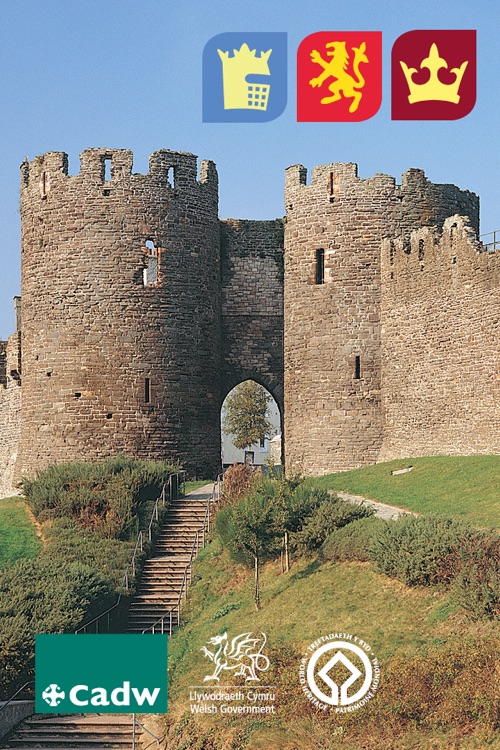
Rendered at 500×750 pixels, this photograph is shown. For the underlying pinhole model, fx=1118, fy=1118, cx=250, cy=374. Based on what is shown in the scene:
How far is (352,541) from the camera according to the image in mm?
23062

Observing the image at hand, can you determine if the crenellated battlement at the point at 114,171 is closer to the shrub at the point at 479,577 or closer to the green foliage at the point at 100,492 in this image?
the green foliage at the point at 100,492

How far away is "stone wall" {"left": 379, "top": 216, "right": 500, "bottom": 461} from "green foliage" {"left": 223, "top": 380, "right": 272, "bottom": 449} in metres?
27.1

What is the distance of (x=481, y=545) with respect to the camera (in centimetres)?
1980

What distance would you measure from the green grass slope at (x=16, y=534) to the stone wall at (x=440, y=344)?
432 inches

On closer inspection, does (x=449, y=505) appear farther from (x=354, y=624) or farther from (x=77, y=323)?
(x=77, y=323)

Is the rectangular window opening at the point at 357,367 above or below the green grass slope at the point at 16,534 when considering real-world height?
above

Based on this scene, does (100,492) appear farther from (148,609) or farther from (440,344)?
(440,344)

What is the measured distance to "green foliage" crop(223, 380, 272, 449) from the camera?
201 feet

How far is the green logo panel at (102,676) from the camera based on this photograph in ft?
55.0

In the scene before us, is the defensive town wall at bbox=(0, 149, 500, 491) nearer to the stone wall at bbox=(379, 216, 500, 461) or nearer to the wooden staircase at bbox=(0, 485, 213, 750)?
the stone wall at bbox=(379, 216, 500, 461)

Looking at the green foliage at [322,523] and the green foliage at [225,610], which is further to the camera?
the green foliage at [322,523]

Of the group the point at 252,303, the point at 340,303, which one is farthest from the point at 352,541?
the point at 252,303

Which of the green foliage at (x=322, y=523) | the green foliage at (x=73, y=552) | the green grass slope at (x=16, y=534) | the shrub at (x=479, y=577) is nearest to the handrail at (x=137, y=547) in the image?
the green foliage at (x=73, y=552)

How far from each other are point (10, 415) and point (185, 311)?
917 centimetres
